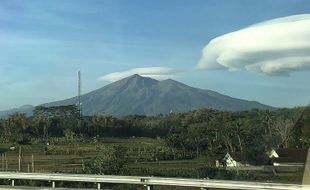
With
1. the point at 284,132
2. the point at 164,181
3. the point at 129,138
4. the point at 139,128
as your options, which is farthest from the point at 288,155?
the point at 139,128

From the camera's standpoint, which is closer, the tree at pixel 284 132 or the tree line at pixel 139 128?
the tree at pixel 284 132

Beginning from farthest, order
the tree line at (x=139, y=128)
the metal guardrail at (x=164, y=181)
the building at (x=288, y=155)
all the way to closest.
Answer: the tree line at (x=139, y=128) < the metal guardrail at (x=164, y=181) < the building at (x=288, y=155)

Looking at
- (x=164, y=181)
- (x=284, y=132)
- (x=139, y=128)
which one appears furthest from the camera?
(x=139, y=128)

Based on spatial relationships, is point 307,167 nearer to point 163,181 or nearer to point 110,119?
point 163,181

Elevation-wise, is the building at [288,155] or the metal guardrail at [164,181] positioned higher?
the building at [288,155]

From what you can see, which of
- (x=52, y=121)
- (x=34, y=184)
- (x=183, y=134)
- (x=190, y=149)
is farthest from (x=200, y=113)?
(x=34, y=184)

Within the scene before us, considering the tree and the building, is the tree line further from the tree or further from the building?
the tree

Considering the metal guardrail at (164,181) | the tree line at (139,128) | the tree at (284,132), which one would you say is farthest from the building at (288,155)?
the tree line at (139,128)

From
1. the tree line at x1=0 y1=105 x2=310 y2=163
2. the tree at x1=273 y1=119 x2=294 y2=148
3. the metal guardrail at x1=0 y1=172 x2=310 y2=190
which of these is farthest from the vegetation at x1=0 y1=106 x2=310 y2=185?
the tree at x1=273 y1=119 x2=294 y2=148

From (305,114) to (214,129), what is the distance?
210ft

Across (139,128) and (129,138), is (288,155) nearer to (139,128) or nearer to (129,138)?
(129,138)

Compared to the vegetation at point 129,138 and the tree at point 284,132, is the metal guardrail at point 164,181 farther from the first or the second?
the vegetation at point 129,138

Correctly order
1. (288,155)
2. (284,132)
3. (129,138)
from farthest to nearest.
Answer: (129,138) → (284,132) → (288,155)

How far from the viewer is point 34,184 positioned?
21453 mm
